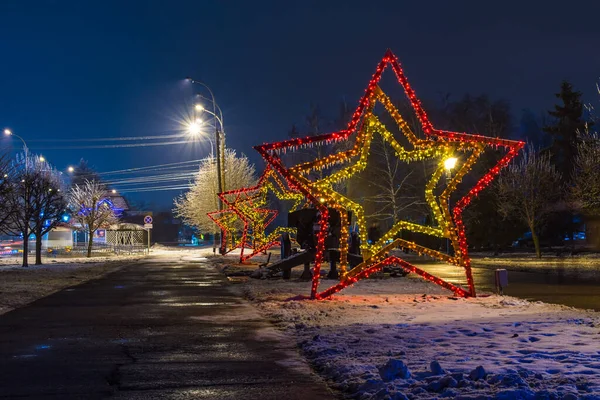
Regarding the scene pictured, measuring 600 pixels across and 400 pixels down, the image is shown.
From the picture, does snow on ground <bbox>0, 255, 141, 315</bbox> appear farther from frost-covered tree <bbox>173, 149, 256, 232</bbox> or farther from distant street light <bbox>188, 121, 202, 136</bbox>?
frost-covered tree <bbox>173, 149, 256, 232</bbox>

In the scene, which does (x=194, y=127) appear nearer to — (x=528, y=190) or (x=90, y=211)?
(x=90, y=211)

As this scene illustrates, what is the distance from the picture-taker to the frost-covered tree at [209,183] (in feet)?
231

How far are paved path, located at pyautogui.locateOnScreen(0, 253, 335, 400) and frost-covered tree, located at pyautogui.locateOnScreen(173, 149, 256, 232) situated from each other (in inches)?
2143

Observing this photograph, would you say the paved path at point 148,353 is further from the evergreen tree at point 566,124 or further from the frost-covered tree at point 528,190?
the evergreen tree at point 566,124

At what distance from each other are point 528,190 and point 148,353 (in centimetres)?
3395


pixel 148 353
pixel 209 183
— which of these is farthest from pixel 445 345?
pixel 209 183

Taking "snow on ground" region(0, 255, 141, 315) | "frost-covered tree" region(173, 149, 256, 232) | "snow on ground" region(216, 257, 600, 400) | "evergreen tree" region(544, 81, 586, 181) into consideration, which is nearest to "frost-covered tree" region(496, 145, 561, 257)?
"evergreen tree" region(544, 81, 586, 181)

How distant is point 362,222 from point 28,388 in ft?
38.1

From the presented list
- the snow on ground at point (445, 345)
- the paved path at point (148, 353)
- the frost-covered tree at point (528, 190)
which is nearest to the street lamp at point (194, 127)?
the frost-covered tree at point (528, 190)

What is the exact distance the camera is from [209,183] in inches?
2800

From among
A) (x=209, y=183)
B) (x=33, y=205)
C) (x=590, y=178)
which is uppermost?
(x=209, y=183)

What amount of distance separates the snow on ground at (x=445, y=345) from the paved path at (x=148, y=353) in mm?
540

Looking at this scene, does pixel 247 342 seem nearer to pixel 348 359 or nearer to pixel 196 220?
pixel 348 359

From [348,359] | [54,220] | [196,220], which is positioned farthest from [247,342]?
[196,220]
